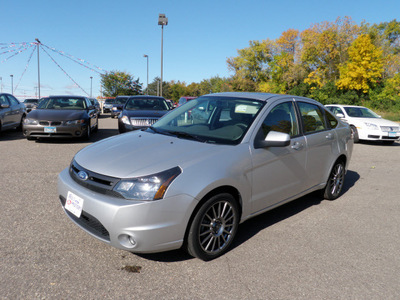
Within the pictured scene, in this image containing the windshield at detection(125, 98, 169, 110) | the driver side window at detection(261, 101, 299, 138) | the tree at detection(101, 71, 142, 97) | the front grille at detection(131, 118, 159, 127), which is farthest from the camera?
the tree at detection(101, 71, 142, 97)

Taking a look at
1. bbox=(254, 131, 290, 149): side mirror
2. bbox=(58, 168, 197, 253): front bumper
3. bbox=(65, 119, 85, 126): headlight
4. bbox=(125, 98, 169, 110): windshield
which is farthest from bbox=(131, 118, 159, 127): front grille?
bbox=(58, 168, 197, 253): front bumper

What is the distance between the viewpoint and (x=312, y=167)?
4.27 m

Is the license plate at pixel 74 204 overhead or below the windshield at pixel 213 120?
below

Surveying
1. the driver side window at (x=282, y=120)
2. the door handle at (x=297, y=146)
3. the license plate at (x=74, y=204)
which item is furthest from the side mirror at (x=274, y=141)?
the license plate at (x=74, y=204)

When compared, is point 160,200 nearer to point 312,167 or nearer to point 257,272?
point 257,272

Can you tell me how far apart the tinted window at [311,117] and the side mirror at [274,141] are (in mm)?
1006

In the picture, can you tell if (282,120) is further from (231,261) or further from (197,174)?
(231,261)

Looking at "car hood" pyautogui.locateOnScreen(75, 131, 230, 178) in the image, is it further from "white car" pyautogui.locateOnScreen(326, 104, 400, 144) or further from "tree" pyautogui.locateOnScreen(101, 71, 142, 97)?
"tree" pyautogui.locateOnScreen(101, 71, 142, 97)

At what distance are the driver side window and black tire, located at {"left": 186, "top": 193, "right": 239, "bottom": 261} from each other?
95 centimetres

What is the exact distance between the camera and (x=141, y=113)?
988 centimetres

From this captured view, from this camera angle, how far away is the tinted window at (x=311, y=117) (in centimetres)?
429

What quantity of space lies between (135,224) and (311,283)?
1.56 m

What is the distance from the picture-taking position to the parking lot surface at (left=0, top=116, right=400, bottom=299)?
2.57m

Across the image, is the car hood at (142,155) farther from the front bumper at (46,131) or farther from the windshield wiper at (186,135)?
the front bumper at (46,131)
